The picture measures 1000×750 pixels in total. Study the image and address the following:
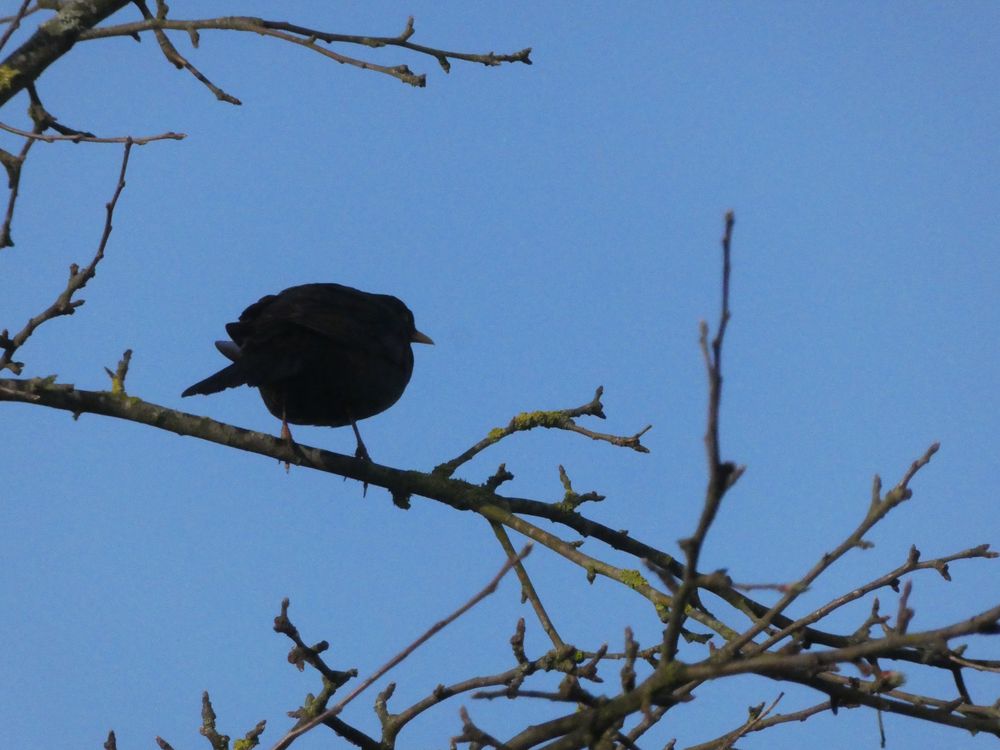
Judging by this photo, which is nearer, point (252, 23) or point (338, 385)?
point (252, 23)

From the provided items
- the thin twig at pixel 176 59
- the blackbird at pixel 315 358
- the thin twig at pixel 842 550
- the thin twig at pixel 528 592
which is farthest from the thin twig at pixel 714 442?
the blackbird at pixel 315 358

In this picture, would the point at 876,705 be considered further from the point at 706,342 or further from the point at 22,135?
the point at 22,135

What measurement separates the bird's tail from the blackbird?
0.01 metres

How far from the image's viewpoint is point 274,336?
19.6 feet

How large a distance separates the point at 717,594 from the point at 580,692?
194cm

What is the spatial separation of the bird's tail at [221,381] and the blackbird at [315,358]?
10 mm

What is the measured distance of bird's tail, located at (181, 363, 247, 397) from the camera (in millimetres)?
5109

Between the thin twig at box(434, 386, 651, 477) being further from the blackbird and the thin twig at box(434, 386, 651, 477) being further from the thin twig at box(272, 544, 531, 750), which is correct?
the thin twig at box(272, 544, 531, 750)

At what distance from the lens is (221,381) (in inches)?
206

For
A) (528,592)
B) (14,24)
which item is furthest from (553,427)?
(14,24)

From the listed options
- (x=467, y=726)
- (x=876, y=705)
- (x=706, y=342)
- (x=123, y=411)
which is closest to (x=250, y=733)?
(x=123, y=411)

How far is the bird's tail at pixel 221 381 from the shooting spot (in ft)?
16.8

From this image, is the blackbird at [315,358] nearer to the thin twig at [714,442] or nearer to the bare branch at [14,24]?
the bare branch at [14,24]

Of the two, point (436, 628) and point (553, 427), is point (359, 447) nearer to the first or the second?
point (553, 427)
